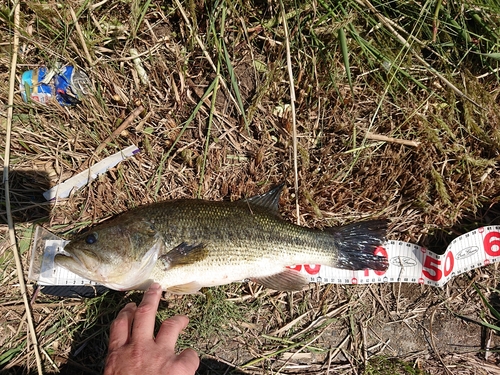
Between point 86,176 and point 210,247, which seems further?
point 86,176

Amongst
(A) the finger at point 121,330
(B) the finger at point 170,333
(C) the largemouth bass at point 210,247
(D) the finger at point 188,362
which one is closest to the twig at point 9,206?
(C) the largemouth bass at point 210,247

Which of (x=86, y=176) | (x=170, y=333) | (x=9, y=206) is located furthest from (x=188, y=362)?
(x=9, y=206)

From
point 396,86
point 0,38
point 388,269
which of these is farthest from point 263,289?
point 0,38

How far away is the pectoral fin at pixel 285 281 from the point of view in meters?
3.11

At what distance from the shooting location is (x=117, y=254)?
8.96 ft

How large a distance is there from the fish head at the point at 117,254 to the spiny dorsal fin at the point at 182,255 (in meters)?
0.08

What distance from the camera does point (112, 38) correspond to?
10.6ft

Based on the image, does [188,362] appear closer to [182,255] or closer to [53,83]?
[182,255]

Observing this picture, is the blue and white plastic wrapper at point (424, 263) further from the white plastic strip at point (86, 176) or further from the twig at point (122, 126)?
the twig at point (122, 126)

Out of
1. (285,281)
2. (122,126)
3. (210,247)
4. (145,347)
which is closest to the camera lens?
(145,347)

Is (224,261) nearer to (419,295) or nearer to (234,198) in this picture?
(234,198)

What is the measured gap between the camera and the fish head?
2.68 meters

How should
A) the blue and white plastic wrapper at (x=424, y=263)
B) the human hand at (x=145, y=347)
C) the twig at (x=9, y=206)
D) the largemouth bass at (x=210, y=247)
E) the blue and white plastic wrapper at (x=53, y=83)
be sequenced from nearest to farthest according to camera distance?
1. the human hand at (x=145, y=347)
2. the largemouth bass at (x=210, y=247)
3. the twig at (x=9, y=206)
4. the blue and white plastic wrapper at (x=53, y=83)
5. the blue and white plastic wrapper at (x=424, y=263)

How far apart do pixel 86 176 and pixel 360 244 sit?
241 centimetres
